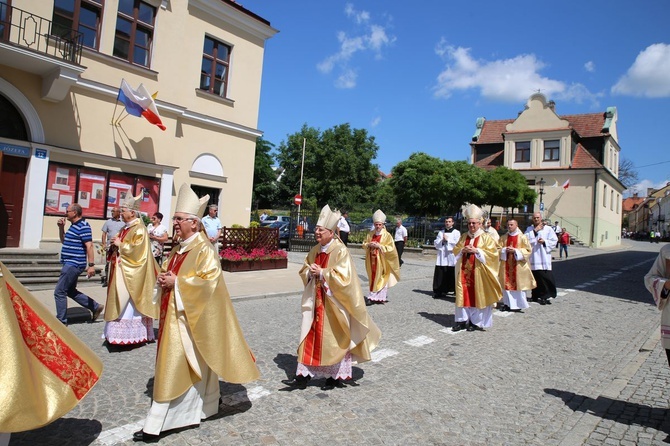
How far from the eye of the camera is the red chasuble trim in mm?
2883

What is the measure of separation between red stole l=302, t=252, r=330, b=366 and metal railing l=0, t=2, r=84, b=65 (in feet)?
32.4

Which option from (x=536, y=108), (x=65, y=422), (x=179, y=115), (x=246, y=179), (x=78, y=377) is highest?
(x=536, y=108)

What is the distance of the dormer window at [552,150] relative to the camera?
39.0 m

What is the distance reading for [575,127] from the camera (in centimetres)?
4200

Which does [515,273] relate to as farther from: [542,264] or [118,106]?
[118,106]

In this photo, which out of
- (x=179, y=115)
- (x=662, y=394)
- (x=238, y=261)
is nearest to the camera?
(x=662, y=394)

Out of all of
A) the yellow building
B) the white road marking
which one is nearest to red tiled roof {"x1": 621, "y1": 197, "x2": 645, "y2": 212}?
the yellow building

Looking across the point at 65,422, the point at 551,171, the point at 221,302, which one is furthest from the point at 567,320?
the point at 551,171

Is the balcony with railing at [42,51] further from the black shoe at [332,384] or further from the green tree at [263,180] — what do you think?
the green tree at [263,180]

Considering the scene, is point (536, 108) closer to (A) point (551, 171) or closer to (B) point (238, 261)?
(A) point (551, 171)

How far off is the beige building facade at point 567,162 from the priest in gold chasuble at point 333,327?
35375 millimetres

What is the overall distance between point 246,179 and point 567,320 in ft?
40.8

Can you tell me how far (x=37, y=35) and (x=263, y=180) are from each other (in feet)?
141

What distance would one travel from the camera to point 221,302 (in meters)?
3.89
